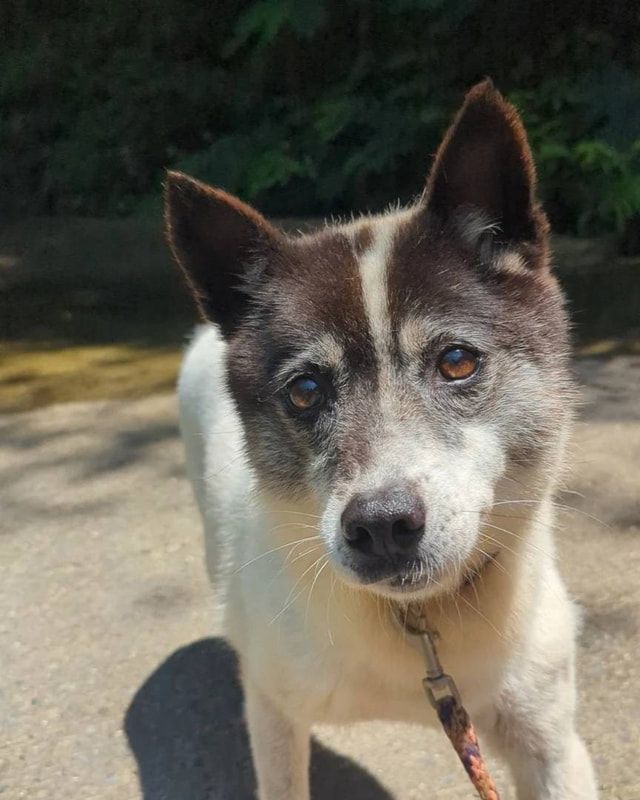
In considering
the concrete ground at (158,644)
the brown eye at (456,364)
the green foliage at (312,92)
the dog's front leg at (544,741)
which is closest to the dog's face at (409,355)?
the brown eye at (456,364)

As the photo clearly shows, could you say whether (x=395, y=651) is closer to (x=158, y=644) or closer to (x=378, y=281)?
(x=378, y=281)

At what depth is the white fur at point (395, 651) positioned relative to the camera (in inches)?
93.6

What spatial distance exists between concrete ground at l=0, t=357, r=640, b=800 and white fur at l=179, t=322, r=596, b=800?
356 millimetres

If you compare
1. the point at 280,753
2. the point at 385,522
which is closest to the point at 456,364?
the point at 385,522

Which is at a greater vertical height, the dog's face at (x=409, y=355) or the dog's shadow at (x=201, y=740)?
the dog's face at (x=409, y=355)

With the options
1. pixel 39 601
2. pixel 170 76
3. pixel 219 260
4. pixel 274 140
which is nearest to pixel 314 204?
pixel 274 140

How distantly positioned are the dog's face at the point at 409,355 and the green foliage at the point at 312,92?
5391 mm

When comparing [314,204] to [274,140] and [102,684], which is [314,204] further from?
[102,684]

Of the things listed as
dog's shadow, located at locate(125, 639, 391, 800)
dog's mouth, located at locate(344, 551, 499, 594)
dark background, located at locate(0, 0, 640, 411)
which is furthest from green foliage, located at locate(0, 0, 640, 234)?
dog's mouth, located at locate(344, 551, 499, 594)

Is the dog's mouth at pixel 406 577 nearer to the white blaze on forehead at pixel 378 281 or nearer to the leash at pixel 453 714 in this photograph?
the leash at pixel 453 714

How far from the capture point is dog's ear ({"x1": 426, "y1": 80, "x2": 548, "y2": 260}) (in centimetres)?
234

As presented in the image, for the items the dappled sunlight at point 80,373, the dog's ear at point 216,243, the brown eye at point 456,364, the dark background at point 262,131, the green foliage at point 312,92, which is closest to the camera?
the brown eye at point 456,364

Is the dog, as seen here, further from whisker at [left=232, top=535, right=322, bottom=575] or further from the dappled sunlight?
the dappled sunlight

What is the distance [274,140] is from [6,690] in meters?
6.78
